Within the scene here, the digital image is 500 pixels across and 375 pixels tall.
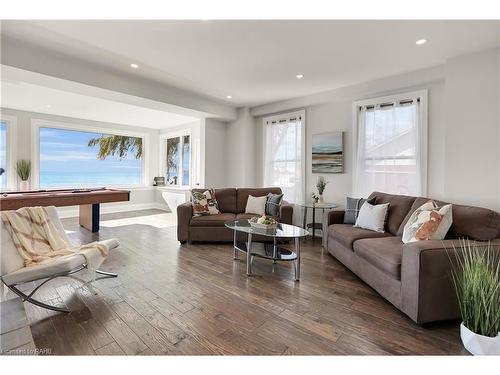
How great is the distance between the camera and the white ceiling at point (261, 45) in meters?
2.51

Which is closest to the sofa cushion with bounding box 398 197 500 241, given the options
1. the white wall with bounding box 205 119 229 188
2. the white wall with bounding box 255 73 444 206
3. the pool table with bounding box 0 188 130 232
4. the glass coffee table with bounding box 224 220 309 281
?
the white wall with bounding box 255 73 444 206

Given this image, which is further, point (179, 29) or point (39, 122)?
point (39, 122)

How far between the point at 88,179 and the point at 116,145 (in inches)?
48.3

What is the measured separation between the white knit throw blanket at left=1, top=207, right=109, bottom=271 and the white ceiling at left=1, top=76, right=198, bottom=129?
2440 mm

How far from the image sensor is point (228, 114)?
18.2ft

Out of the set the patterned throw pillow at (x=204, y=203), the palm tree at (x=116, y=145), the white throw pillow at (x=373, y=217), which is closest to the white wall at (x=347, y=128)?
the white throw pillow at (x=373, y=217)

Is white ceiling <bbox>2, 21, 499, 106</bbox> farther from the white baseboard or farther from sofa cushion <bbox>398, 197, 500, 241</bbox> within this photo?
the white baseboard

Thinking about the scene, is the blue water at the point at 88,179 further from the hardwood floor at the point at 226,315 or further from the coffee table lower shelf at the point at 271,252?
the coffee table lower shelf at the point at 271,252

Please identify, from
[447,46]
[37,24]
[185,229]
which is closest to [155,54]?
[37,24]

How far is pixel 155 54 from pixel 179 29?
0.72 meters

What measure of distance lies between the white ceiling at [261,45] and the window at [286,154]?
127 centimetres

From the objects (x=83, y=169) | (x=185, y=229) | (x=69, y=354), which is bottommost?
(x=69, y=354)

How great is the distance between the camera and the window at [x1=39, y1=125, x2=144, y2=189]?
629 centimetres

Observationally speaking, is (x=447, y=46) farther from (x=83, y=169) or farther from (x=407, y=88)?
(x=83, y=169)
